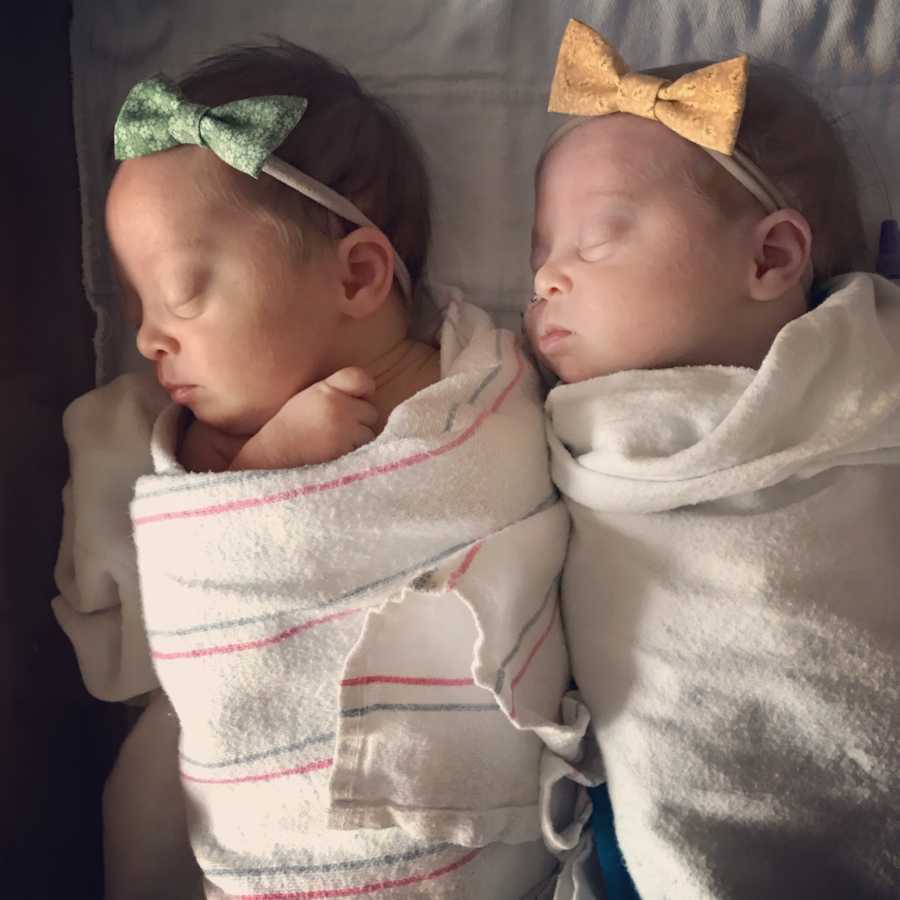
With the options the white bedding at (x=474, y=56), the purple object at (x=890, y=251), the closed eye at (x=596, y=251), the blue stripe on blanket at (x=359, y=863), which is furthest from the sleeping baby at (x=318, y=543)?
the purple object at (x=890, y=251)

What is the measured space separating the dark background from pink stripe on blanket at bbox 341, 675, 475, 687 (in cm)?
34

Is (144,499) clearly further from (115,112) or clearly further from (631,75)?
(631,75)

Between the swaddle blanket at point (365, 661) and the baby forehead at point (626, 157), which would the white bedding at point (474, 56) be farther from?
the swaddle blanket at point (365, 661)

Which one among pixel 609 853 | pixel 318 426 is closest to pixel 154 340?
pixel 318 426

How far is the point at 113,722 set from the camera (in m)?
1.04

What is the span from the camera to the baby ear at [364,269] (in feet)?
2.93

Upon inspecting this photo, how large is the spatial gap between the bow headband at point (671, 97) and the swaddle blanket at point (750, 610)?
6.5 inches

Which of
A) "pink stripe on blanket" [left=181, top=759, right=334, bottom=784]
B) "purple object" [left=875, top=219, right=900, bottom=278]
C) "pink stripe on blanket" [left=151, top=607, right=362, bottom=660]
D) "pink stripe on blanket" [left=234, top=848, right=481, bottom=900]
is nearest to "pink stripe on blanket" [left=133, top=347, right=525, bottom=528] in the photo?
"pink stripe on blanket" [left=151, top=607, right=362, bottom=660]

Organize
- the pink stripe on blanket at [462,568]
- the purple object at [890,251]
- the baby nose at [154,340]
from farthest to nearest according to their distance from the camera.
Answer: the purple object at [890,251] → the baby nose at [154,340] → the pink stripe on blanket at [462,568]

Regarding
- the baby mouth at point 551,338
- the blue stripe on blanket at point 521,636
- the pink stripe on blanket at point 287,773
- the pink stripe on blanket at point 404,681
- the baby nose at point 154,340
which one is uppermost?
the baby mouth at point 551,338

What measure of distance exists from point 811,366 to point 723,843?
406 mm

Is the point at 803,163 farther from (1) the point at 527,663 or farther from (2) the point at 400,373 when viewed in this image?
(1) the point at 527,663

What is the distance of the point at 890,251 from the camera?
103cm

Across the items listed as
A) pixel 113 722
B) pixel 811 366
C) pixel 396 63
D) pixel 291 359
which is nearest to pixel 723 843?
pixel 811 366
